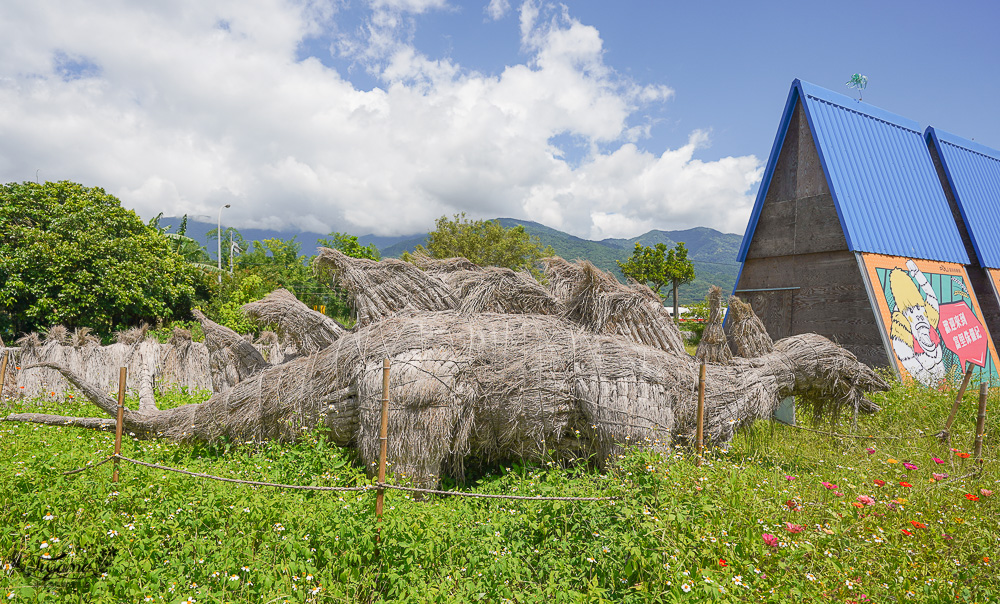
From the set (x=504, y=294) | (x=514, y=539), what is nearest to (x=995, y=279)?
(x=504, y=294)

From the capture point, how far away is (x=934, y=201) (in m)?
11.0

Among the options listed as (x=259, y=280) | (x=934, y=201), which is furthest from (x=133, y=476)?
(x=259, y=280)

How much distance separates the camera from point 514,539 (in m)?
3.18

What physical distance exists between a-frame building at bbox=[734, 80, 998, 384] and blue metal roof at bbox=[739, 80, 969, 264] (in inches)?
1.1

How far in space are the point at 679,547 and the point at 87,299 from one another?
589 inches

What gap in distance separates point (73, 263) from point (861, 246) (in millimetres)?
17676

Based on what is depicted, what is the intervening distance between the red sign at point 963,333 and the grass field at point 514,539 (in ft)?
25.3

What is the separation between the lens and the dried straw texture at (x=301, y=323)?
185 inches

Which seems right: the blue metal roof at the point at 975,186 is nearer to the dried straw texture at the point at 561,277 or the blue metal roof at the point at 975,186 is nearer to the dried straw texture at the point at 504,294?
the dried straw texture at the point at 561,277

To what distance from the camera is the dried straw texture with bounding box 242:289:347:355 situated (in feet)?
15.4

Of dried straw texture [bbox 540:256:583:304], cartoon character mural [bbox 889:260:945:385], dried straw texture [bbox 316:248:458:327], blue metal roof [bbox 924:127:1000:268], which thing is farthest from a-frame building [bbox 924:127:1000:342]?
dried straw texture [bbox 316:248:458:327]

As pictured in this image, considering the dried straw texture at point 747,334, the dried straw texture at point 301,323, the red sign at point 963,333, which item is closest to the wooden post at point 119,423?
the dried straw texture at point 301,323

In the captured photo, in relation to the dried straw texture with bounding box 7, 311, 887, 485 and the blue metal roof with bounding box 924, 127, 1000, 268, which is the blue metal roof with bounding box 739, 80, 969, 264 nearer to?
the blue metal roof with bounding box 924, 127, 1000, 268

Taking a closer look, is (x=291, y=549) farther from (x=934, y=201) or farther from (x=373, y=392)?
(x=934, y=201)
